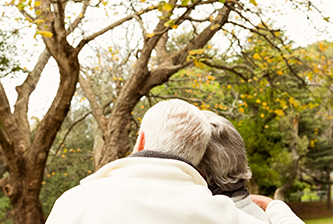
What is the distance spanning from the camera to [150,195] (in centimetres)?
98

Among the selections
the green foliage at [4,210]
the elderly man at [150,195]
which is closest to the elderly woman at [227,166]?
the elderly man at [150,195]

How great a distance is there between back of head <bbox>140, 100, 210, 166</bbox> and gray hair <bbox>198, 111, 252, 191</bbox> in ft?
0.52

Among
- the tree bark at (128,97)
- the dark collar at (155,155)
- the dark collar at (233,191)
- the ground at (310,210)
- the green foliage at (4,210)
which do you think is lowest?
the ground at (310,210)

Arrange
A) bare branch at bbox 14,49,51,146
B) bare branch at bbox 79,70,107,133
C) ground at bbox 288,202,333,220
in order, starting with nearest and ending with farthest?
bare branch at bbox 14,49,51,146 < bare branch at bbox 79,70,107,133 < ground at bbox 288,202,333,220

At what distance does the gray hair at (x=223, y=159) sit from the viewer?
1.42 metres

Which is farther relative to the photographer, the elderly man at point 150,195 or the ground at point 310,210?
the ground at point 310,210

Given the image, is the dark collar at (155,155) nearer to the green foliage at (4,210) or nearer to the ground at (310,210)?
the green foliage at (4,210)

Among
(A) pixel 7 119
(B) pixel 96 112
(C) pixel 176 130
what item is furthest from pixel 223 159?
(B) pixel 96 112

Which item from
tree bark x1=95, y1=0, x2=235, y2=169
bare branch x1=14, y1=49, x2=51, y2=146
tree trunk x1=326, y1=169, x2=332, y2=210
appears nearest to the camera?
tree bark x1=95, y1=0, x2=235, y2=169

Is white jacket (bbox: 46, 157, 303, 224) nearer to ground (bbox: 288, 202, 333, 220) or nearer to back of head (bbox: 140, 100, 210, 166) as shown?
back of head (bbox: 140, 100, 210, 166)

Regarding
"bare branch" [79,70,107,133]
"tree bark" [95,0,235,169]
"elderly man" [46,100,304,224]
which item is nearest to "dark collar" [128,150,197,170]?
"elderly man" [46,100,304,224]

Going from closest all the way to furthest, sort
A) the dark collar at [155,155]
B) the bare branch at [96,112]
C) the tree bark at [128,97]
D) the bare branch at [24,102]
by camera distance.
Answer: the dark collar at [155,155] → the tree bark at [128,97] → the bare branch at [24,102] → the bare branch at [96,112]

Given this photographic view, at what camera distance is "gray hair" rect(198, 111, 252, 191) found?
55.9 inches

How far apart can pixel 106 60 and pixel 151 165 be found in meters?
7.67
